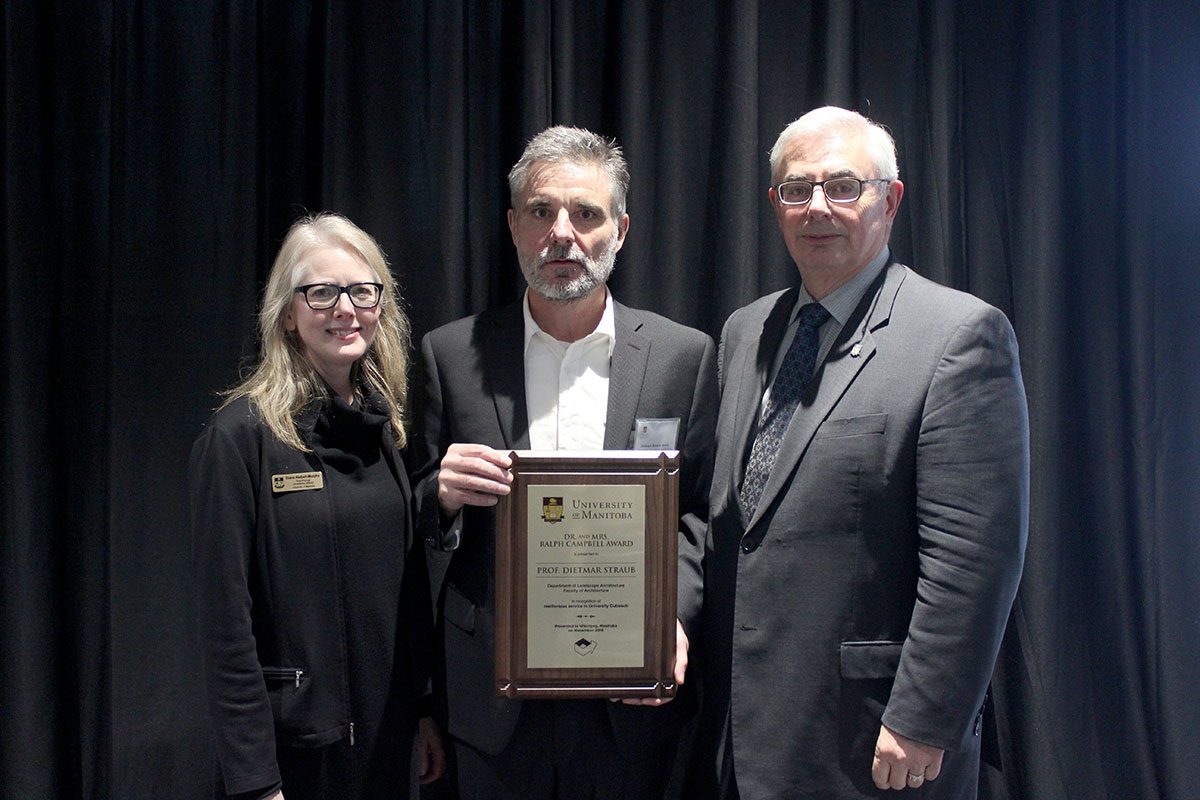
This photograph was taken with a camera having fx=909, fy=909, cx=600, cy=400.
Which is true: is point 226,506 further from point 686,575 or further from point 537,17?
point 537,17

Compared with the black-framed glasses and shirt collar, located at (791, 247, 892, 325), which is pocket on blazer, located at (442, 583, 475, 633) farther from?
shirt collar, located at (791, 247, 892, 325)

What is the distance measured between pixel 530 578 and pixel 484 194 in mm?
1357

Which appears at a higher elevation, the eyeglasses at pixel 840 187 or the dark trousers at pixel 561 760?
the eyeglasses at pixel 840 187

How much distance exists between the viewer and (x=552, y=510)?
1.75 meters

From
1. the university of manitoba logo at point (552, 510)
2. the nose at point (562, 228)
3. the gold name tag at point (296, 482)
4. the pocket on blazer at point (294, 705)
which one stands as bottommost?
the pocket on blazer at point (294, 705)

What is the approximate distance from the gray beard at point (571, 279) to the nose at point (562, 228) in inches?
0.7

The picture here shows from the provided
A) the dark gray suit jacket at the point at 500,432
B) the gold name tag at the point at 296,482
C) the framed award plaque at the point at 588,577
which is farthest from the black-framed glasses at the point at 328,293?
the framed award plaque at the point at 588,577

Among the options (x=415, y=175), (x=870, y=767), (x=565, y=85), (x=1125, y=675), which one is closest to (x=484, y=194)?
(x=415, y=175)

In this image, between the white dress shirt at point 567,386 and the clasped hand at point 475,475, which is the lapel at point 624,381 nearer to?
the white dress shirt at point 567,386

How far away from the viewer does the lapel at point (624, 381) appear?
6.50ft

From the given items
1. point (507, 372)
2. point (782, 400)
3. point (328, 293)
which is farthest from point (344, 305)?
point (782, 400)

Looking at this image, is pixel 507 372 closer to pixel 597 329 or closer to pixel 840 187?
pixel 597 329

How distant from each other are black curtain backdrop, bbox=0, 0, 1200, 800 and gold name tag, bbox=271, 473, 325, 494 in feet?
3.00

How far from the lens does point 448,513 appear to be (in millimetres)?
1904
